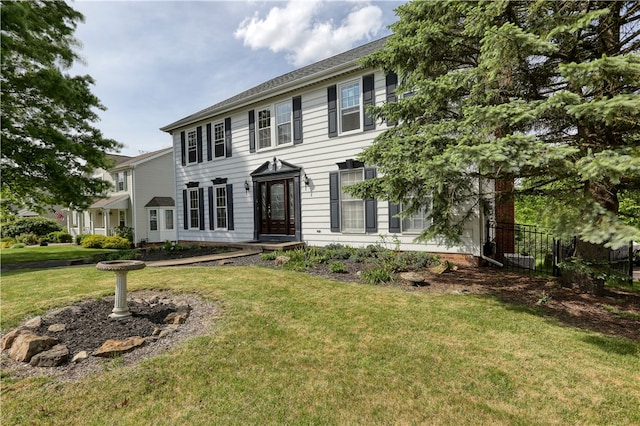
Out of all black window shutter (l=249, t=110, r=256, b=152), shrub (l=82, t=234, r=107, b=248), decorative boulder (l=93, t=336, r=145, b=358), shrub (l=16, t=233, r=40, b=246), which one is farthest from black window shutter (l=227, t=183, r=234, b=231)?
shrub (l=16, t=233, r=40, b=246)

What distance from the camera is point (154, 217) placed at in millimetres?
20172

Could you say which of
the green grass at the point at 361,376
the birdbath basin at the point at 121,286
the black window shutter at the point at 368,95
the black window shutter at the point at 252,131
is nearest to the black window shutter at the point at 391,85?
the black window shutter at the point at 368,95

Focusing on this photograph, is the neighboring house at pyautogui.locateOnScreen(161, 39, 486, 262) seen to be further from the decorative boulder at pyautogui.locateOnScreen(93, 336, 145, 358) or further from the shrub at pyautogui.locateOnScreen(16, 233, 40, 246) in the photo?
the shrub at pyautogui.locateOnScreen(16, 233, 40, 246)

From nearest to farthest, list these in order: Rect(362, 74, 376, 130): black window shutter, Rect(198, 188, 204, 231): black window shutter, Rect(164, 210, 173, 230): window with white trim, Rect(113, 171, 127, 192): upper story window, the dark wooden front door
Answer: Rect(362, 74, 376, 130): black window shutter < the dark wooden front door < Rect(198, 188, 204, 231): black window shutter < Rect(164, 210, 173, 230): window with white trim < Rect(113, 171, 127, 192): upper story window

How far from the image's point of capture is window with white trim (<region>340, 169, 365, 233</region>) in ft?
31.6

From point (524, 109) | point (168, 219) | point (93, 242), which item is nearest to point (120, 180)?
point (168, 219)

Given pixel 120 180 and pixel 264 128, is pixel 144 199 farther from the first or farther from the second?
pixel 264 128

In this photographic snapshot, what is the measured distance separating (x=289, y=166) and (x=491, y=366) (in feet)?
29.9

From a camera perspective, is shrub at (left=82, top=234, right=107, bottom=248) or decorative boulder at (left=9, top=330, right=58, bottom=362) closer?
decorative boulder at (left=9, top=330, right=58, bottom=362)

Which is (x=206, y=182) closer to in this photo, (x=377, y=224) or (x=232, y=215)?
(x=232, y=215)

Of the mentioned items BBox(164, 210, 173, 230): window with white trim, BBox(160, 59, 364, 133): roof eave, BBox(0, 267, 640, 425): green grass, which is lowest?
BBox(0, 267, 640, 425): green grass

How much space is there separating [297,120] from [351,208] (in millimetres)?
3832

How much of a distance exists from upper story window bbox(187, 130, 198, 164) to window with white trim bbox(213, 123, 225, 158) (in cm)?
143

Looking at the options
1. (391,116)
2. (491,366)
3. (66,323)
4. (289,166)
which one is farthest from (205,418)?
(289,166)
